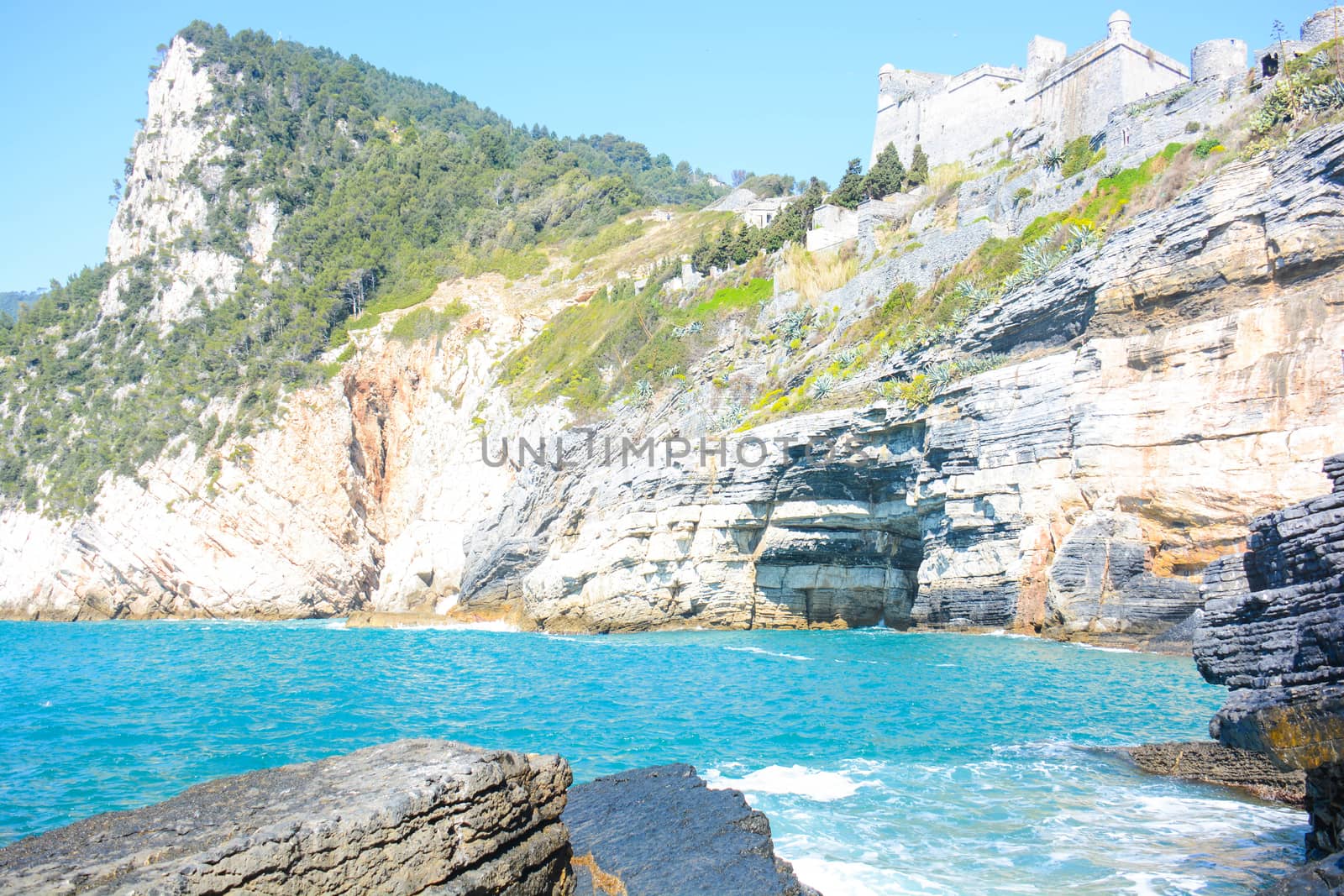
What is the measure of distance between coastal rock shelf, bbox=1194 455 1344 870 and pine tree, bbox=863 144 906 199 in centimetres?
3706

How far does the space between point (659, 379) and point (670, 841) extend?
35.7 m

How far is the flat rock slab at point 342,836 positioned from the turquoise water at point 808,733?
13.9 feet

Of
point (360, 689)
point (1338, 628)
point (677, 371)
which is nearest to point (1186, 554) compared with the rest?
point (1338, 628)

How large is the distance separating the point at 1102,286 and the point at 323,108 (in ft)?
233

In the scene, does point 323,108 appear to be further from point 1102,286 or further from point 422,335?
point 1102,286

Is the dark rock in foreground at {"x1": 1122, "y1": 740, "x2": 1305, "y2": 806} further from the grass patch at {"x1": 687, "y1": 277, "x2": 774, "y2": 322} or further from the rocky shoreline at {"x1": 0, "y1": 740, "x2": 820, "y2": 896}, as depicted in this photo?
the grass patch at {"x1": 687, "y1": 277, "x2": 774, "y2": 322}

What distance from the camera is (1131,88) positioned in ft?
121

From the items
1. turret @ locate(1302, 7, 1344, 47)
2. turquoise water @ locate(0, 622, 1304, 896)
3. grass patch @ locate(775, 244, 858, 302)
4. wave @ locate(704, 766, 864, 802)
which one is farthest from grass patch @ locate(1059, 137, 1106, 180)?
wave @ locate(704, 766, 864, 802)

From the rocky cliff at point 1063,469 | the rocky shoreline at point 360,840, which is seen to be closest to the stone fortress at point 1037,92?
the rocky cliff at point 1063,469

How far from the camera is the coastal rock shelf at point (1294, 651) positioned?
8.12m

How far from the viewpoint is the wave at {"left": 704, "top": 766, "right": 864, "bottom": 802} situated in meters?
11.9

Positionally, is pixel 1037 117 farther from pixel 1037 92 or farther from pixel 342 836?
pixel 342 836

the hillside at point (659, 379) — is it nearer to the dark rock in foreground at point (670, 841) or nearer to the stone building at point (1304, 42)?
the stone building at point (1304, 42)

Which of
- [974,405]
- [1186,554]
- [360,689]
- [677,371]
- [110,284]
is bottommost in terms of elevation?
[360,689]
